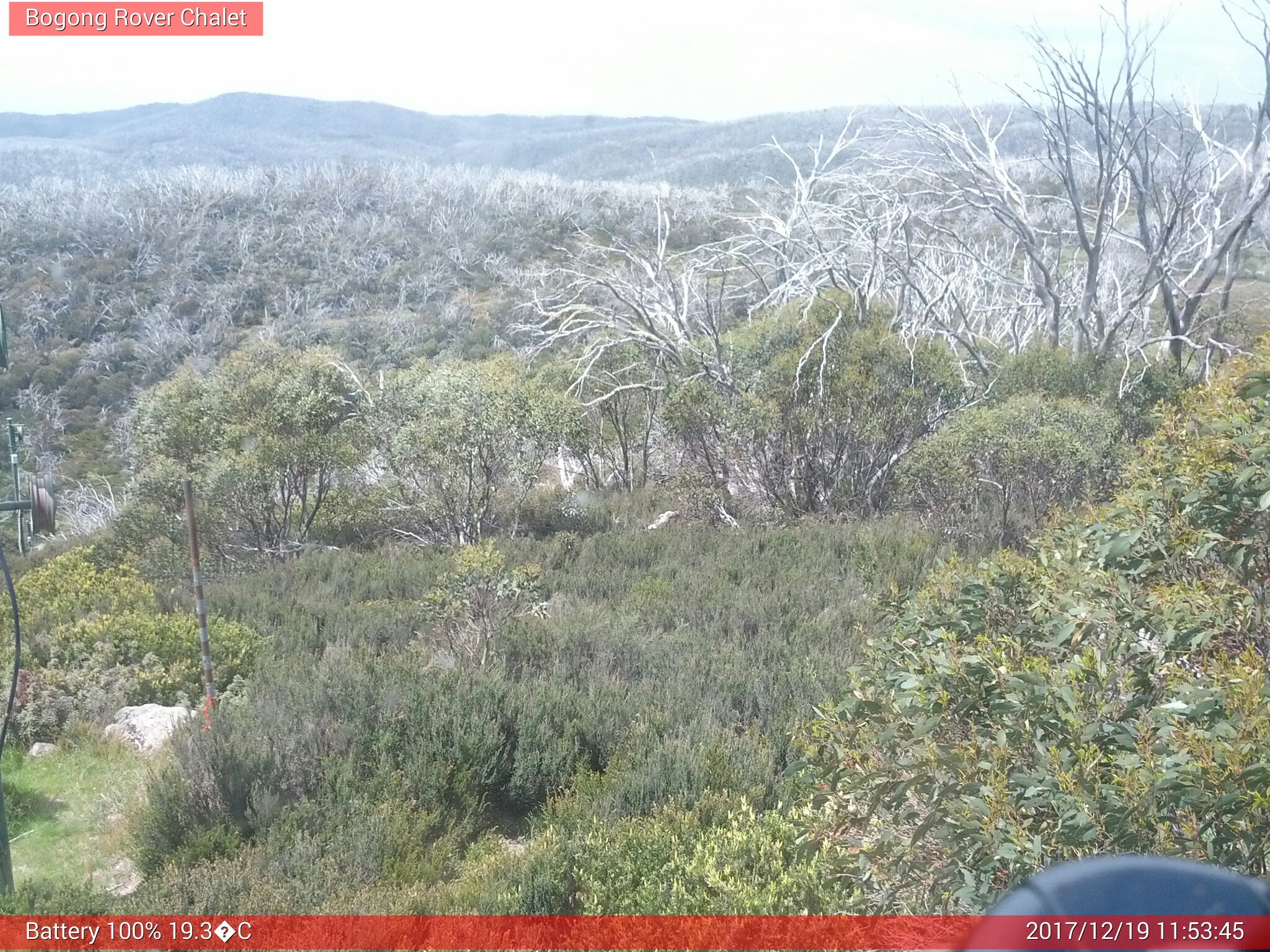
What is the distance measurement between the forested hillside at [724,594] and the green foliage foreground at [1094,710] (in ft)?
0.05

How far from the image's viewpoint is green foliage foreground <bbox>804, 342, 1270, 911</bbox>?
2311mm

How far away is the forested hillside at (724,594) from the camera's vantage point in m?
2.79

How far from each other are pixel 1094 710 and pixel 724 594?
5.34m

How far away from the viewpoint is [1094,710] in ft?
8.69

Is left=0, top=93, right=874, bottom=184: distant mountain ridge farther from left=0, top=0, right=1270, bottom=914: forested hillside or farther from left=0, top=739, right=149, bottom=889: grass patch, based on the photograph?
left=0, top=739, right=149, bottom=889: grass patch

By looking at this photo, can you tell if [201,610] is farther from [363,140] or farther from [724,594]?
[363,140]

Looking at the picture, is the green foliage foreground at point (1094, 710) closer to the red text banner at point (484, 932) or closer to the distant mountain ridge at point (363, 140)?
the red text banner at point (484, 932)

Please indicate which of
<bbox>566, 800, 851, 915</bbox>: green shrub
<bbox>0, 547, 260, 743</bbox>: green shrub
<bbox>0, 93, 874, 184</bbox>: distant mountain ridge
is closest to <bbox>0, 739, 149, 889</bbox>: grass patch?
<bbox>0, 547, 260, 743</bbox>: green shrub

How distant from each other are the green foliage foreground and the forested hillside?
0.02 metres

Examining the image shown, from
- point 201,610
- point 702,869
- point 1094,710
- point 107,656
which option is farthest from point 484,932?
point 107,656

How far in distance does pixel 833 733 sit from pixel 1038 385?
817 centimetres

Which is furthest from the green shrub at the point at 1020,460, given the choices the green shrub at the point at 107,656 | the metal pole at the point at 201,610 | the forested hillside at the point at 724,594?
the metal pole at the point at 201,610

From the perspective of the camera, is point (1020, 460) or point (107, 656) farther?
point (1020, 460)

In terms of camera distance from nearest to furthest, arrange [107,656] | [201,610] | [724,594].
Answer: [201,610] → [107,656] → [724,594]
